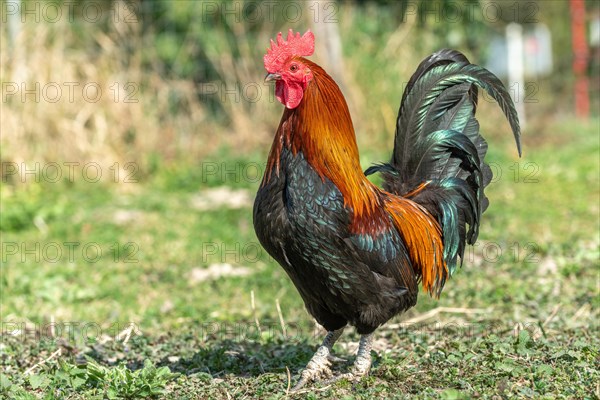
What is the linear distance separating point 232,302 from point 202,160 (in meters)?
4.96

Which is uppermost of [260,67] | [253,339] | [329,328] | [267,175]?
[260,67]

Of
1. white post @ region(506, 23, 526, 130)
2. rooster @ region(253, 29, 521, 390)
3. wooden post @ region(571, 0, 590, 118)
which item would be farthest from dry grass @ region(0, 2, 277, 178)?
wooden post @ region(571, 0, 590, 118)

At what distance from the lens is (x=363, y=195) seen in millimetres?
3826

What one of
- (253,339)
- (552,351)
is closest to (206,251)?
(253,339)

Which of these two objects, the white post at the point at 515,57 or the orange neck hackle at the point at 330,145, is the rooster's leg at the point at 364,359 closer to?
the orange neck hackle at the point at 330,145

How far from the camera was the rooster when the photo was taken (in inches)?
144

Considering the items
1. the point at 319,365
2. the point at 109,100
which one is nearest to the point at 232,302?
the point at 319,365

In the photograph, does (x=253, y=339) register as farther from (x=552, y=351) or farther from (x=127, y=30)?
(x=127, y=30)

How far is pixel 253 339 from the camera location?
5.00 meters

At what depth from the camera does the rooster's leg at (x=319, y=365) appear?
13.1 feet

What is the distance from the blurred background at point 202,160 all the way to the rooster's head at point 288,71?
160 cm

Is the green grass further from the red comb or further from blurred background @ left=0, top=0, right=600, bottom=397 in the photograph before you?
the red comb

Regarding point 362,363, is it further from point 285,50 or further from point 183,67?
point 183,67

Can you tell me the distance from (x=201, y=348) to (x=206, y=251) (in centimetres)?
261
